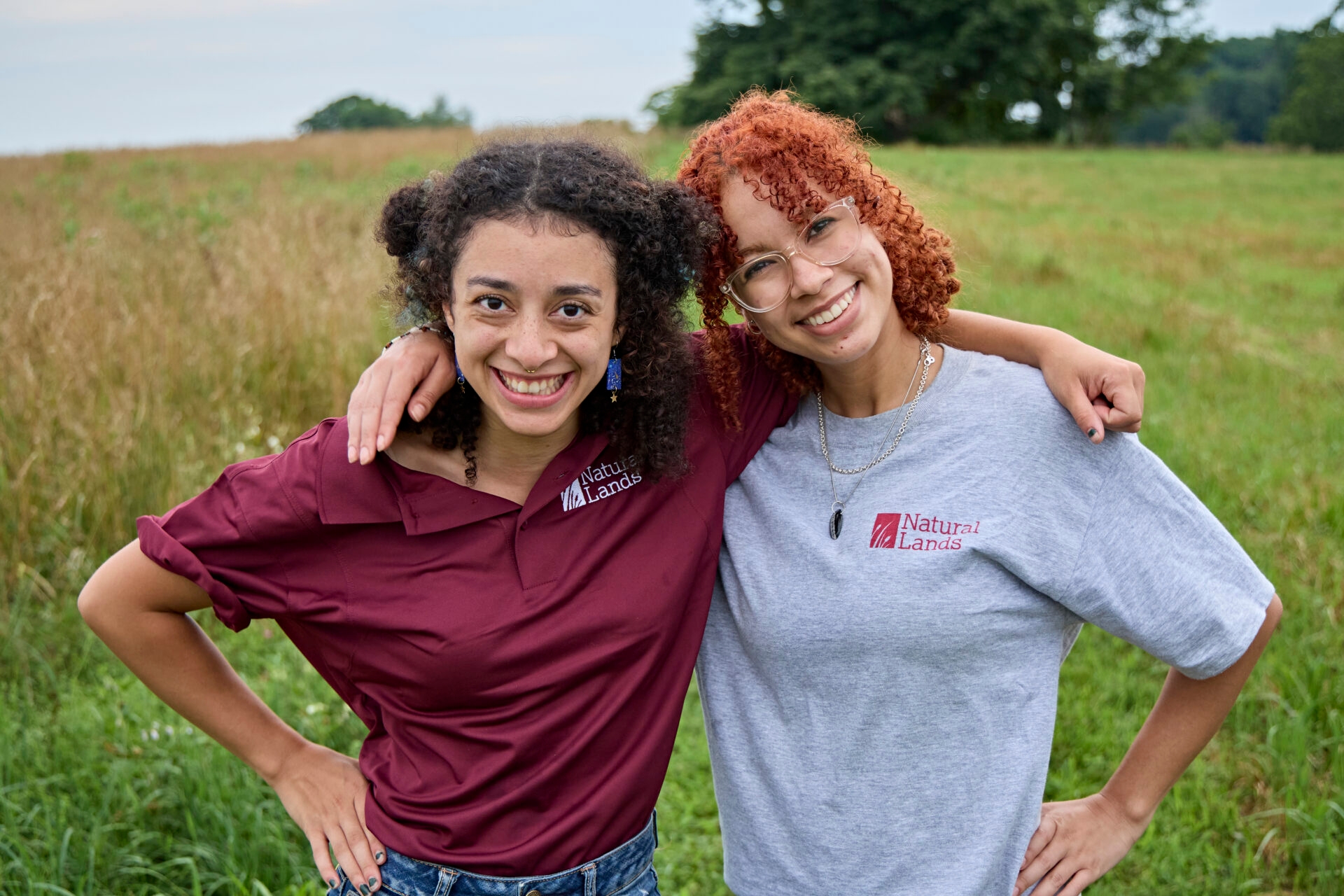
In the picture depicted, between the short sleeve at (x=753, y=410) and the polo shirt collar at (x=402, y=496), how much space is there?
1.19 ft

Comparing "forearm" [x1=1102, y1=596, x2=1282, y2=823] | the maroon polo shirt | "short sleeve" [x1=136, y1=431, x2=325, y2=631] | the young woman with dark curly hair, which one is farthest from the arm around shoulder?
"short sleeve" [x1=136, y1=431, x2=325, y2=631]

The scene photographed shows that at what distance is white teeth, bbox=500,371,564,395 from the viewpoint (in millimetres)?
1823

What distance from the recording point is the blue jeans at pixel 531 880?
1811 millimetres

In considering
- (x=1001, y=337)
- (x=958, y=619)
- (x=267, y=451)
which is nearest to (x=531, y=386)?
(x=958, y=619)

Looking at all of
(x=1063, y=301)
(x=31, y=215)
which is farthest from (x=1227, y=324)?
Result: (x=31, y=215)

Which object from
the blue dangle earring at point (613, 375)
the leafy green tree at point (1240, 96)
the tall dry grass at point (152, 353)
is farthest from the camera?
the leafy green tree at point (1240, 96)

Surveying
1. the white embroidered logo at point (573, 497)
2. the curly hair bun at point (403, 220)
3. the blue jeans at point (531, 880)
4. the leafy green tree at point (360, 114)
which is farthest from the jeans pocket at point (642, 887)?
the leafy green tree at point (360, 114)

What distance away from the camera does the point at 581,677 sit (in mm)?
1784

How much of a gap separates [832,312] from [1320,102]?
5310 cm

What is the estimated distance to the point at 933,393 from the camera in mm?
1944

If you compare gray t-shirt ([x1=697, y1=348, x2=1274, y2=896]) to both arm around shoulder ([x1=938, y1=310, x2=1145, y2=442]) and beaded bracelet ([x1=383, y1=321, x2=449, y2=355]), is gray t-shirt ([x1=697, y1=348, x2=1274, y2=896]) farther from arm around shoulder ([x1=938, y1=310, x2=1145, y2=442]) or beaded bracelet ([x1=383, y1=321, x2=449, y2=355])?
beaded bracelet ([x1=383, y1=321, x2=449, y2=355])

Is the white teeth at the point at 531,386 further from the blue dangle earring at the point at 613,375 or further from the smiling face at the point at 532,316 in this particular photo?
the blue dangle earring at the point at 613,375

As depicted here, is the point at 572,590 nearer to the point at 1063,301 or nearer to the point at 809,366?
the point at 809,366

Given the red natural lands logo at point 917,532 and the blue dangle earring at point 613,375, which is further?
the blue dangle earring at point 613,375
